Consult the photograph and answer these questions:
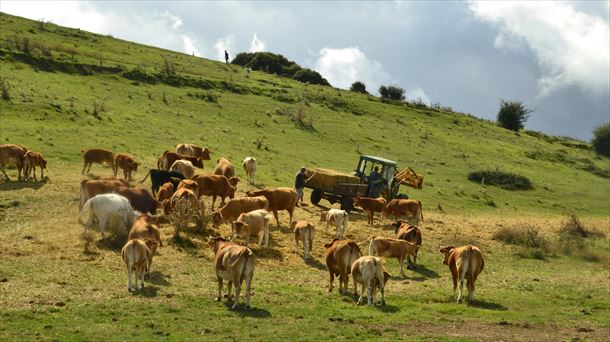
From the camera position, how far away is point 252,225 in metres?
22.8

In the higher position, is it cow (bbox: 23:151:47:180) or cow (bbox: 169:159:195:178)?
cow (bbox: 169:159:195:178)

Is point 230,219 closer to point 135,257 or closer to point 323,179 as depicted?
point 135,257

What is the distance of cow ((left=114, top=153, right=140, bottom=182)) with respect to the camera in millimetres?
30469

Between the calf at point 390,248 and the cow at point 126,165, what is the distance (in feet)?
43.8

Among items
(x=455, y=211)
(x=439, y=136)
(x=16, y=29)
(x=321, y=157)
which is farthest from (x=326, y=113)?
(x=16, y=29)

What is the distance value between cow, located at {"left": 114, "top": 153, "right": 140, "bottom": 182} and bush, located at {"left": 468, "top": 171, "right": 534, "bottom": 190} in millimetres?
26625

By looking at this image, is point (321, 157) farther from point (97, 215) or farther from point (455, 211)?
point (97, 215)

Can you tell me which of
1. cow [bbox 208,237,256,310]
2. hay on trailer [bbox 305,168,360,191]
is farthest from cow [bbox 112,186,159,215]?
hay on trailer [bbox 305,168,360,191]

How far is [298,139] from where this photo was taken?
49562 mm

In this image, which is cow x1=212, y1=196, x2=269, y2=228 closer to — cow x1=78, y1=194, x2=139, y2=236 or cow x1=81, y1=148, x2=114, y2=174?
cow x1=78, y1=194, x2=139, y2=236

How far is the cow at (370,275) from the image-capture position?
1755cm

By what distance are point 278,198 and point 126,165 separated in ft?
25.3

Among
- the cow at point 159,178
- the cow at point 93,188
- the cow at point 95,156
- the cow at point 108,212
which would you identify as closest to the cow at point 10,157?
the cow at point 95,156

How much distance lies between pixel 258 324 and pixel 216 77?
50385mm
